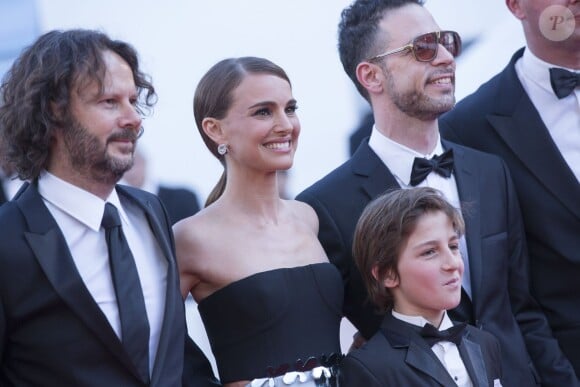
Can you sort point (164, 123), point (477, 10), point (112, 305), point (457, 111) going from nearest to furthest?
point (112, 305)
point (457, 111)
point (164, 123)
point (477, 10)

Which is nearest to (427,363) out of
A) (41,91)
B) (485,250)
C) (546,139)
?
(485,250)

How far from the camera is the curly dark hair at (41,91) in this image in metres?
2.68

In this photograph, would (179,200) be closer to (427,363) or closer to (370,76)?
(370,76)

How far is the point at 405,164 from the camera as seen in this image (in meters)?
3.42

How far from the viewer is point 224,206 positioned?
3184mm

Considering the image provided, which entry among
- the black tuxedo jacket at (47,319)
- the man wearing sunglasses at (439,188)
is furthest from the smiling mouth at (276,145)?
the black tuxedo jacket at (47,319)

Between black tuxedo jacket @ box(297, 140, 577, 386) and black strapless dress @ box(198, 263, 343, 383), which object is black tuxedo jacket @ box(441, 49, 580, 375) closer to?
black tuxedo jacket @ box(297, 140, 577, 386)

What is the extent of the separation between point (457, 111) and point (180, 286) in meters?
1.33

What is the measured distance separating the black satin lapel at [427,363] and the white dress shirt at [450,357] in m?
0.03

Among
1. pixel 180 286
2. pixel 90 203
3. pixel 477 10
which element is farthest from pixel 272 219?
pixel 477 10

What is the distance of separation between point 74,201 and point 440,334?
3.52 ft

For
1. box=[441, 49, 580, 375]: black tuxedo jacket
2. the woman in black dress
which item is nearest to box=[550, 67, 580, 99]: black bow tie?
box=[441, 49, 580, 375]: black tuxedo jacket

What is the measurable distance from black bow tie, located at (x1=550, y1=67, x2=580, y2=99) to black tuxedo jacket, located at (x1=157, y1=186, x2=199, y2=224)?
160 cm

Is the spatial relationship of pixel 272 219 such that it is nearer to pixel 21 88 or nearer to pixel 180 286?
pixel 180 286
